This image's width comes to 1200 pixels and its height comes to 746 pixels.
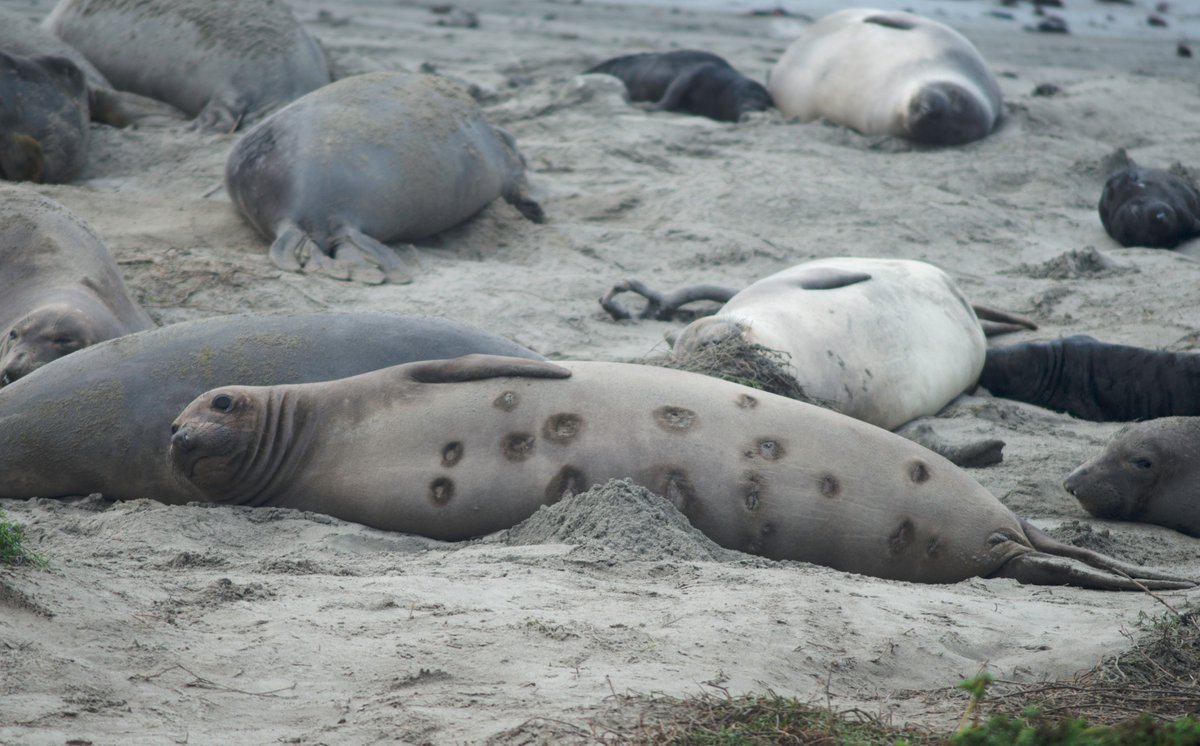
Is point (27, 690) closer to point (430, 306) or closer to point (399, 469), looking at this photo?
point (399, 469)

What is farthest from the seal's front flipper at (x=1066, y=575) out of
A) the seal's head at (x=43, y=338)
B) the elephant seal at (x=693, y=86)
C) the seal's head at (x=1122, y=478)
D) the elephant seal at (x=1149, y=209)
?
the elephant seal at (x=693, y=86)

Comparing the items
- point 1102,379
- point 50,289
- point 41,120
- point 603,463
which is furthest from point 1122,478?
point 41,120

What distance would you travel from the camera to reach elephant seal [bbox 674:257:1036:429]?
5195mm

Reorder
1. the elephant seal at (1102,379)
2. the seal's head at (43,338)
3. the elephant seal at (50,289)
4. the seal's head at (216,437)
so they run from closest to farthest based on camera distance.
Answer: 1. the seal's head at (216,437)
2. the seal's head at (43,338)
3. the elephant seal at (50,289)
4. the elephant seal at (1102,379)

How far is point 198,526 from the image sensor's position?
3.64m

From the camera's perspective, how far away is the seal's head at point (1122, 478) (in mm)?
4426

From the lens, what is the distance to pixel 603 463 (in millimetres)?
3713

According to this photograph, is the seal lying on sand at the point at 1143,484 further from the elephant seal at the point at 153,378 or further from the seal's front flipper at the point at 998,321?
the elephant seal at the point at 153,378

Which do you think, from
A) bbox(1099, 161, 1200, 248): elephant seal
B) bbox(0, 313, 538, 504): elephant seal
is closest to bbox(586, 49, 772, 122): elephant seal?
bbox(1099, 161, 1200, 248): elephant seal

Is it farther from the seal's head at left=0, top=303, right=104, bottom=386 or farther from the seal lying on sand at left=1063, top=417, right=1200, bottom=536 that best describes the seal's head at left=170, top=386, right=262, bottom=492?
the seal lying on sand at left=1063, top=417, right=1200, bottom=536

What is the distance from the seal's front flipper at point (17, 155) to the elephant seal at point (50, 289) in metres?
1.50

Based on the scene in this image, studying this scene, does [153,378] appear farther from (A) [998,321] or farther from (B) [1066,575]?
(A) [998,321]

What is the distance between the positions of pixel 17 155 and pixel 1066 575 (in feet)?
19.0

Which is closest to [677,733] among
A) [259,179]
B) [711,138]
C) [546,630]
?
[546,630]
